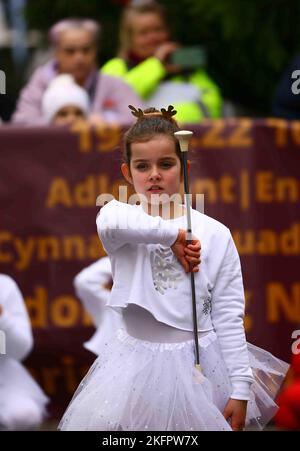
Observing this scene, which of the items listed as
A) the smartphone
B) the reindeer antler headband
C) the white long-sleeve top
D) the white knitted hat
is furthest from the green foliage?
the white long-sleeve top

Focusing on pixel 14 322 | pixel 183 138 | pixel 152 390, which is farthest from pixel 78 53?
pixel 152 390

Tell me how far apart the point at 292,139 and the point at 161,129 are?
9.56 ft

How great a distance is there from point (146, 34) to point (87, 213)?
1.31m

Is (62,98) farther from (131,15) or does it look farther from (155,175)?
(155,175)

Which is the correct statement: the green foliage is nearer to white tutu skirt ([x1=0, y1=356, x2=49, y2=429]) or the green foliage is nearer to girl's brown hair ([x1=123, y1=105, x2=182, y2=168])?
white tutu skirt ([x1=0, y1=356, x2=49, y2=429])

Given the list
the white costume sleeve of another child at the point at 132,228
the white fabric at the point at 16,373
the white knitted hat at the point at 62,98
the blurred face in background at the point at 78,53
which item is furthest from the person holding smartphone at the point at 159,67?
the white costume sleeve of another child at the point at 132,228

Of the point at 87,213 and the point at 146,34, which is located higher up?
the point at 146,34

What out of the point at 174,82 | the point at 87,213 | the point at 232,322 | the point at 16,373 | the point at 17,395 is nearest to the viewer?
the point at 232,322

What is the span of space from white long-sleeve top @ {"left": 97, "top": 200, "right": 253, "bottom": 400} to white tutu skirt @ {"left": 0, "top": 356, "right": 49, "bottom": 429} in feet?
7.49

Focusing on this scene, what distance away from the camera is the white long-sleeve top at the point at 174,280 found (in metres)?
4.52

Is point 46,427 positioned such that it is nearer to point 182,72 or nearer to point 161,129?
point 182,72

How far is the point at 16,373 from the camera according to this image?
274 inches

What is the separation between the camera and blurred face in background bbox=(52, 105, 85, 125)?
25.1 ft

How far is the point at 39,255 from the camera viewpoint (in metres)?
7.49
